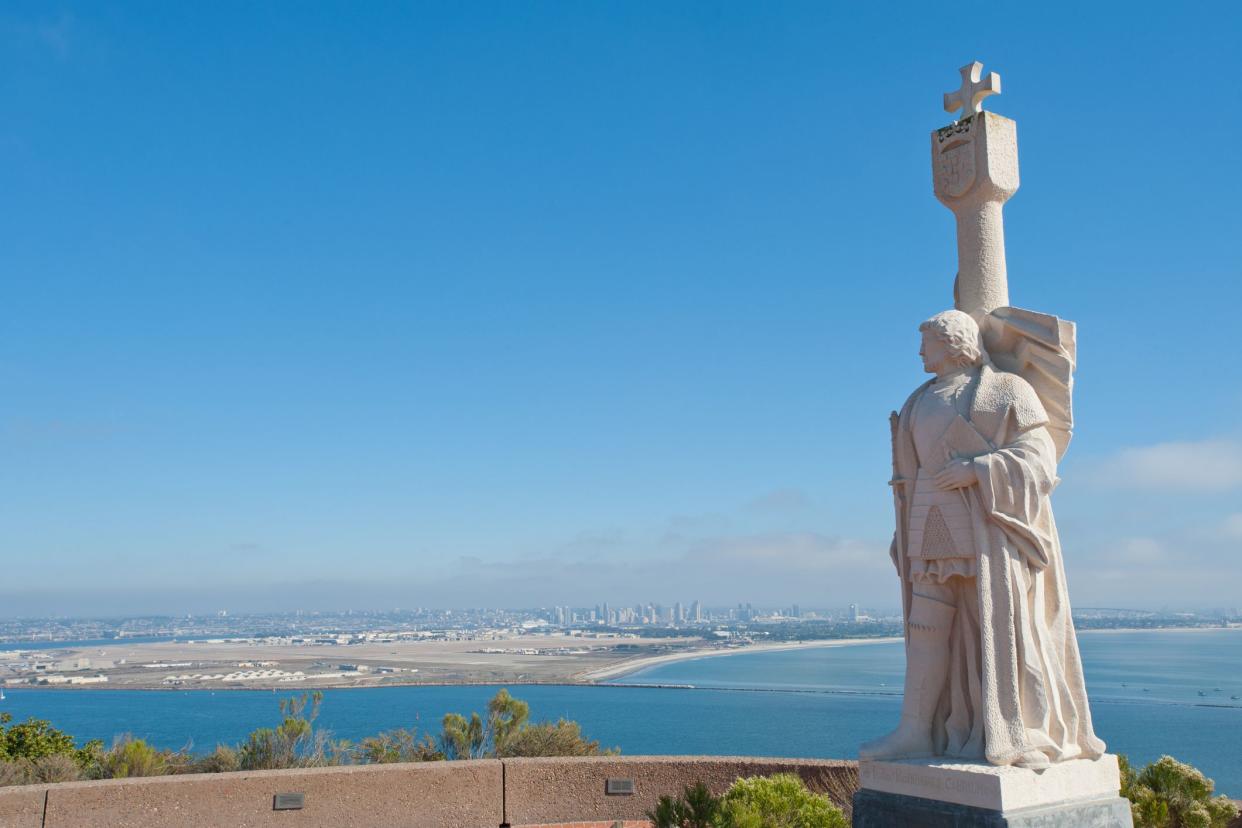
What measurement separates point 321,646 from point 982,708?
679 ft

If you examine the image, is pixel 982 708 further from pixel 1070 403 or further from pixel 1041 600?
pixel 1070 403

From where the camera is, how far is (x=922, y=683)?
19.3ft

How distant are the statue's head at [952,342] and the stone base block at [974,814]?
2.59 metres

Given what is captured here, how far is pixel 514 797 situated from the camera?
986 cm

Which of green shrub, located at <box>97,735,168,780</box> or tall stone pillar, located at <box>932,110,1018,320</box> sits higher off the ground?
tall stone pillar, located at <box>932,110,1018,320</box>

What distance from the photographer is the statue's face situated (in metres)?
6.11

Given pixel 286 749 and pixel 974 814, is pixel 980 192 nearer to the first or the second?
pixel 974 814

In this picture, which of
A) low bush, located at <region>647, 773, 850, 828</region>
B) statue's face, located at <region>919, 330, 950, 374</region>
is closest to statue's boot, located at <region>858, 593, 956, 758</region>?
statue's face, located at <region>919, 330, 950, 374</region>

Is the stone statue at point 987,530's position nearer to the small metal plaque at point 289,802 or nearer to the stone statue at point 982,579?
the stone statue at point 982,579

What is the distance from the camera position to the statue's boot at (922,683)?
5812mm

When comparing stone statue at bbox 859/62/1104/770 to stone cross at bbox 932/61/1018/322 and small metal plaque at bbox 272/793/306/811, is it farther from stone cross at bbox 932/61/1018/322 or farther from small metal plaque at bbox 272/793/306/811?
small metal plaque at bbox 272/793/306/811

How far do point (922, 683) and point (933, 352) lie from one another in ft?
6.73

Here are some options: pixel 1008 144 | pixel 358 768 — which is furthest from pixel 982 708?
pixel 358 768

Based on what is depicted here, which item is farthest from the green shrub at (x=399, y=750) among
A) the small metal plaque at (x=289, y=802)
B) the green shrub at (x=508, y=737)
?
the small metal plaque at (x=289, y=802)
